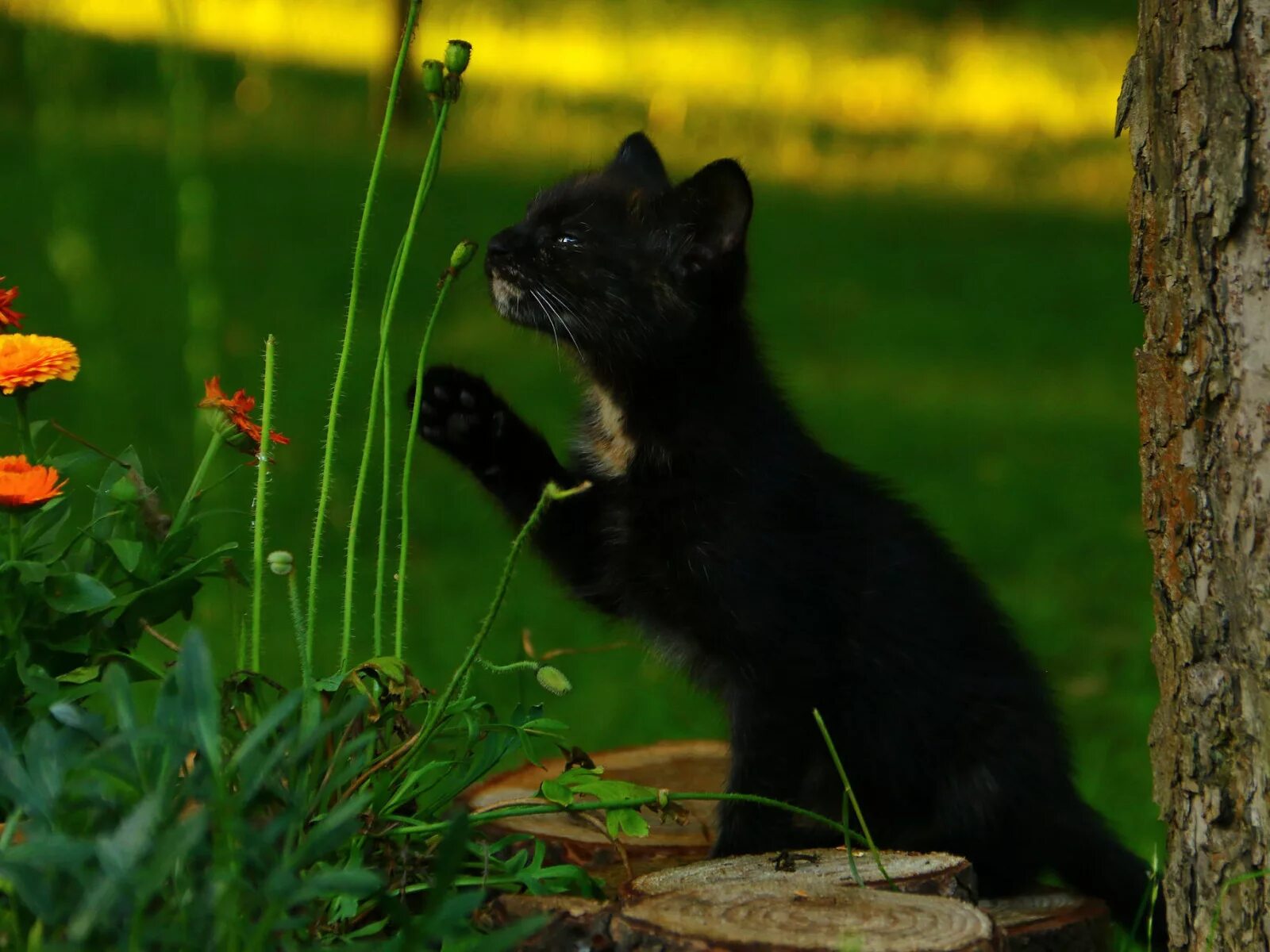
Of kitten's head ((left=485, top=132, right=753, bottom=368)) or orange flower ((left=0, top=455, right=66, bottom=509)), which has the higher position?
kitten's head ((left=485, top=132, right=753, bottom=368))

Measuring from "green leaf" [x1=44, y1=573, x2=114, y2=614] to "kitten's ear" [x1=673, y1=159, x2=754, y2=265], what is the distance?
1.36m

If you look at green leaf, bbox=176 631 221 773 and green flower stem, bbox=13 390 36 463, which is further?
green flower stem, bbox=13 390 36 463

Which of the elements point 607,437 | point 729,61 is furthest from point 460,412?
point 729,61

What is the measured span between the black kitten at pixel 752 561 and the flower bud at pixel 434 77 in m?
0.78

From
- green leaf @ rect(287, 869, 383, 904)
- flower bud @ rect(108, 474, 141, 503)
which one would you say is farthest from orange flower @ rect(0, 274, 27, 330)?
green leaf @ rect(287, 869, 383, 904)

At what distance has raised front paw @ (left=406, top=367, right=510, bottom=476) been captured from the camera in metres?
3.32

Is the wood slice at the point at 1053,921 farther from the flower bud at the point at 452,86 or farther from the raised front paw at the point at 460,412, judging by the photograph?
the flower bud at the point at 452,86

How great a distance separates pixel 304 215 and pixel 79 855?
10176 mm

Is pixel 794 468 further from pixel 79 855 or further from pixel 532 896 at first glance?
pixel 79 855

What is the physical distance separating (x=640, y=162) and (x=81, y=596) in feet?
5.69

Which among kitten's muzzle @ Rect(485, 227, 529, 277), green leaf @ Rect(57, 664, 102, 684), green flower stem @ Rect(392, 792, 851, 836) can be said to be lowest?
green flower stem @ Rect(392, 792, 851, 836)

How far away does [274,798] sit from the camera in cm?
218

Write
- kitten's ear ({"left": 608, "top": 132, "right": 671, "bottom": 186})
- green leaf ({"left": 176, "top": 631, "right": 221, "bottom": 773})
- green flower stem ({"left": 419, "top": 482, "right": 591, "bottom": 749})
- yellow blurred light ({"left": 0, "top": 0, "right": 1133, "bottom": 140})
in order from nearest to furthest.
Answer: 1. green leaf ({"left": 176, "top": 631, "right": 221, "bottom": 773})
2. green flower stem ({"left": 419, "top": 482, "right": 591, "bottom": 749})
3. kitten's ear ({"left": 608, "top": 132, "right": 671, "bottom": 186})
4. yellow blurred light ({"left": 0, "top": 0, "right": 1133, "bottom": 140})

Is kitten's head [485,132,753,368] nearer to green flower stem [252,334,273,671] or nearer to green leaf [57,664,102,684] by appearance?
green flower stem [252,334,273,671]
